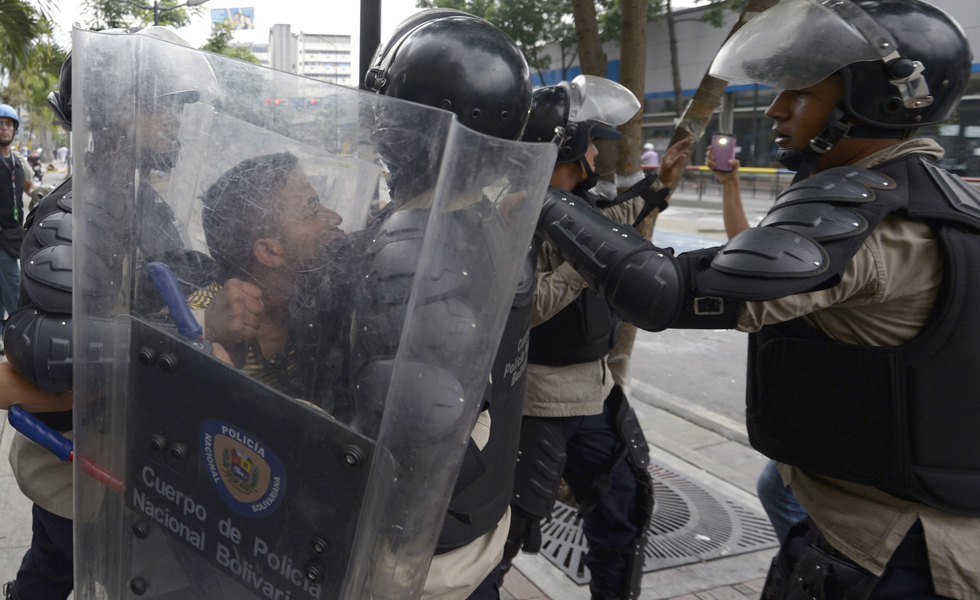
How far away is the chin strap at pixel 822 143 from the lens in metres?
1.78

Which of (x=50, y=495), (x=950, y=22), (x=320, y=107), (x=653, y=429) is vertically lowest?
(x=653, y=429)

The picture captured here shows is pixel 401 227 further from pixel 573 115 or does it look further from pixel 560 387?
pixel 573 115

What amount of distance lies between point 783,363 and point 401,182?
120cm

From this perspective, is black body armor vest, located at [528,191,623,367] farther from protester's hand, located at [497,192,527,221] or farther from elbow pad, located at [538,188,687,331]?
protester's hand, located at [497,192,527,221]

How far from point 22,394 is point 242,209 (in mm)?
924

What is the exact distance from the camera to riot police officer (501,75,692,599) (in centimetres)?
258

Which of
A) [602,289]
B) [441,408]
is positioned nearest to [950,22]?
[602,289]

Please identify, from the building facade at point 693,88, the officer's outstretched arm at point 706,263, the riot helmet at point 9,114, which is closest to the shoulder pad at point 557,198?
the officer's outstretched arm at point 706,263

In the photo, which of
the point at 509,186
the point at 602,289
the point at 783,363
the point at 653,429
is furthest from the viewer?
the point at 653,429

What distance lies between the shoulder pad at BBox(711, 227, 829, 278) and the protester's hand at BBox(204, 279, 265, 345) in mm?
913

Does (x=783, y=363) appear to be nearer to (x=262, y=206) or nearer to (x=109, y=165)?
(x=262, y=206)

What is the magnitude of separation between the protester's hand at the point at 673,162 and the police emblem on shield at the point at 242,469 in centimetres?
251

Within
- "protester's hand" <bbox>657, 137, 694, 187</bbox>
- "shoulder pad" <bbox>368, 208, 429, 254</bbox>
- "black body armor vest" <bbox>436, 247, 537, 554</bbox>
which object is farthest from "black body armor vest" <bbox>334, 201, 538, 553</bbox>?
"protester's hand" <bbox>657, 137, 694, 187</bbox>

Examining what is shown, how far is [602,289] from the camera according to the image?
1607 mm
